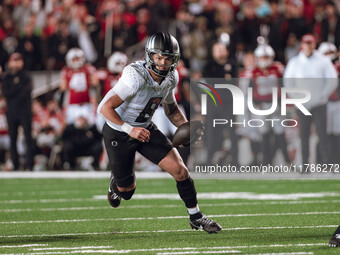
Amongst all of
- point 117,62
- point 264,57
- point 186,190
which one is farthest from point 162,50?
point 117,62

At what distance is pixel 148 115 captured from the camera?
286 inches

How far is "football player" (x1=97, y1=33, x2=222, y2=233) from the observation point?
691 centimetres

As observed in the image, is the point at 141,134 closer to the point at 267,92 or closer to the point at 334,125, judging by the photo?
the point at 267,92

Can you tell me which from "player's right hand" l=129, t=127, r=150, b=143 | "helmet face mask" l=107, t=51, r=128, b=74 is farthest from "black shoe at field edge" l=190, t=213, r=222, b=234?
"helmet face mask" l=107, t=51, r=128, b=74

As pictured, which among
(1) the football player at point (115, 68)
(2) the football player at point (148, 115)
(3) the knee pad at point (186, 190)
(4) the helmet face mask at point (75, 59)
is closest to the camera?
(2) the football player at point (148, 115)

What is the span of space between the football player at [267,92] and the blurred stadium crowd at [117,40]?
0.17 meters

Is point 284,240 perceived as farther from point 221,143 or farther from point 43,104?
point 43,104

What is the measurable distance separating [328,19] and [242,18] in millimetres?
1643

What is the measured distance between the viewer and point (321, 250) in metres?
5.79

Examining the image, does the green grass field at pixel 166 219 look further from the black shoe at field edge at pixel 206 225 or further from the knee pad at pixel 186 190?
the knee pad at pixel 186 190

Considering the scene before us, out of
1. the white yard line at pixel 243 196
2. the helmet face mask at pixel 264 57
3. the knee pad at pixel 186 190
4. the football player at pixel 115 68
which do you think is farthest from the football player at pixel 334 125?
the knee pad at pixel 186 190

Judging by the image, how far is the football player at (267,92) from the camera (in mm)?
13492

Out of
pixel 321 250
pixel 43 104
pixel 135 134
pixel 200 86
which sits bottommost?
pixel 43 104

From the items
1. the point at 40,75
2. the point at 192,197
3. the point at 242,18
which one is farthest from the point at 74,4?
the point at 192,197
